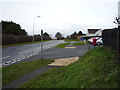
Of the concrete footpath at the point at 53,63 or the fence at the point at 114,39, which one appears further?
the fence at the point at 114,39

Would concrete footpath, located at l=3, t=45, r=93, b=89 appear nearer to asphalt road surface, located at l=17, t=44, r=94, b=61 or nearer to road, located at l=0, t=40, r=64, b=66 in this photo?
asphalt road surface, located at l=17, t=44, r=94, b=61

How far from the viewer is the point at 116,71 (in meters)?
4.23

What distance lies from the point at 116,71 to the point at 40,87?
256 cm

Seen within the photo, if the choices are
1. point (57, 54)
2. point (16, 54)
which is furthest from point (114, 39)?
point (16, 54)

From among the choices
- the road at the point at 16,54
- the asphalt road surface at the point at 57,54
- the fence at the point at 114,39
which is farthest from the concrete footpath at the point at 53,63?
the fence at the point at 114,39

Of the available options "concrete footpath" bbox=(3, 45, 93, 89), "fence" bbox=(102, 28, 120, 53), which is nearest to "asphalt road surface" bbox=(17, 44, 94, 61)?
"concrete footpath" bbox=(3, 45, 93, 89)

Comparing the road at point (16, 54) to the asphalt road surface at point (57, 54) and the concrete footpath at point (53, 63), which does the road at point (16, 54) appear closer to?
the asphalt road surface at point (57, 54)

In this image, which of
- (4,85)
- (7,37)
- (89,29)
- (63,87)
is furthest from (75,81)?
(89,29)

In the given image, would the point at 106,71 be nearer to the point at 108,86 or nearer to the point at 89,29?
the point at 108,86

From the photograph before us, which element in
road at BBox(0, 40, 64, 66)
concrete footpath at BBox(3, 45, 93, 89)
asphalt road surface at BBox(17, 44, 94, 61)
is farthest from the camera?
asphalt road surface at BBox(17, 44, 94, 61)

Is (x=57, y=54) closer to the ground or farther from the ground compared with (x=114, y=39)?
closer to the ground

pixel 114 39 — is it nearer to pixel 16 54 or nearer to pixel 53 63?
pixel 53 63

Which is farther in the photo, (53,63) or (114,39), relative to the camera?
(53,63)

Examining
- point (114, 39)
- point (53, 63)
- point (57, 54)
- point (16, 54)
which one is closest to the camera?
point (114, 39)
